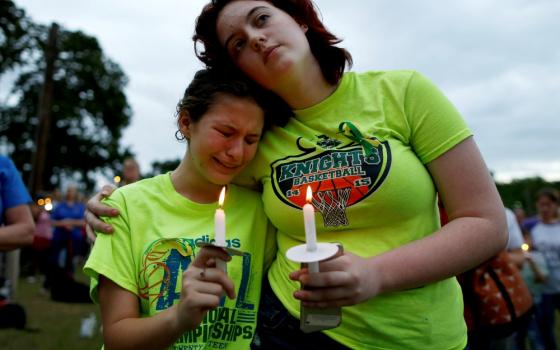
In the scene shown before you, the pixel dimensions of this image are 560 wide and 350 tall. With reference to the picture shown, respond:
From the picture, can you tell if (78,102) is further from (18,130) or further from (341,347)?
(341,347)

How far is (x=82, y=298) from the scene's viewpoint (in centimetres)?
951

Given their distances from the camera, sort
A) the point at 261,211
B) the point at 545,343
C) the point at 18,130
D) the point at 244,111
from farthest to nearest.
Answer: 1. the point at 18,130
2. the point at 545,343
3. the point at 261,211
4. the point at 244,111

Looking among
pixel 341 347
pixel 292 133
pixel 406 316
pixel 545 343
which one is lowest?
pixel 545 343

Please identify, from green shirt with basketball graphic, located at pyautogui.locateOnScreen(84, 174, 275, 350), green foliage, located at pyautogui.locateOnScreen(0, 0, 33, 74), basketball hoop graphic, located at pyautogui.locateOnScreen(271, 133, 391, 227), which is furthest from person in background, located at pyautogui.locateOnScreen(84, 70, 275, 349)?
green foliage, located at pyautogui.locateOnScreen(0, 0, 33, 74)

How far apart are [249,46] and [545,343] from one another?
5.86m

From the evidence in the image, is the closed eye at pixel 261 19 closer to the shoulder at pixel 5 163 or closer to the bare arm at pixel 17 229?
the shoulder at pixel 5 163

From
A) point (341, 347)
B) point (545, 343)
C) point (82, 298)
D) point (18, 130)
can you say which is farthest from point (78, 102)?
point (341, 347)

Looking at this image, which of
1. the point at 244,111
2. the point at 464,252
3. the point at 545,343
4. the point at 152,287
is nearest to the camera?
the point at 464,252

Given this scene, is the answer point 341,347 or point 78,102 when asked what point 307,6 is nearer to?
point 341,347

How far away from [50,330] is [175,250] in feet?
20.5

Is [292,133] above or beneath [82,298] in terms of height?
above

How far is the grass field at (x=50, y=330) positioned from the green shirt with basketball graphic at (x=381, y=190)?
17.2ft

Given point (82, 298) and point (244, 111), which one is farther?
point (82, 298)

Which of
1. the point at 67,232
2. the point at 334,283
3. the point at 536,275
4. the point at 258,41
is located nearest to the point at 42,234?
the point at 67,232
